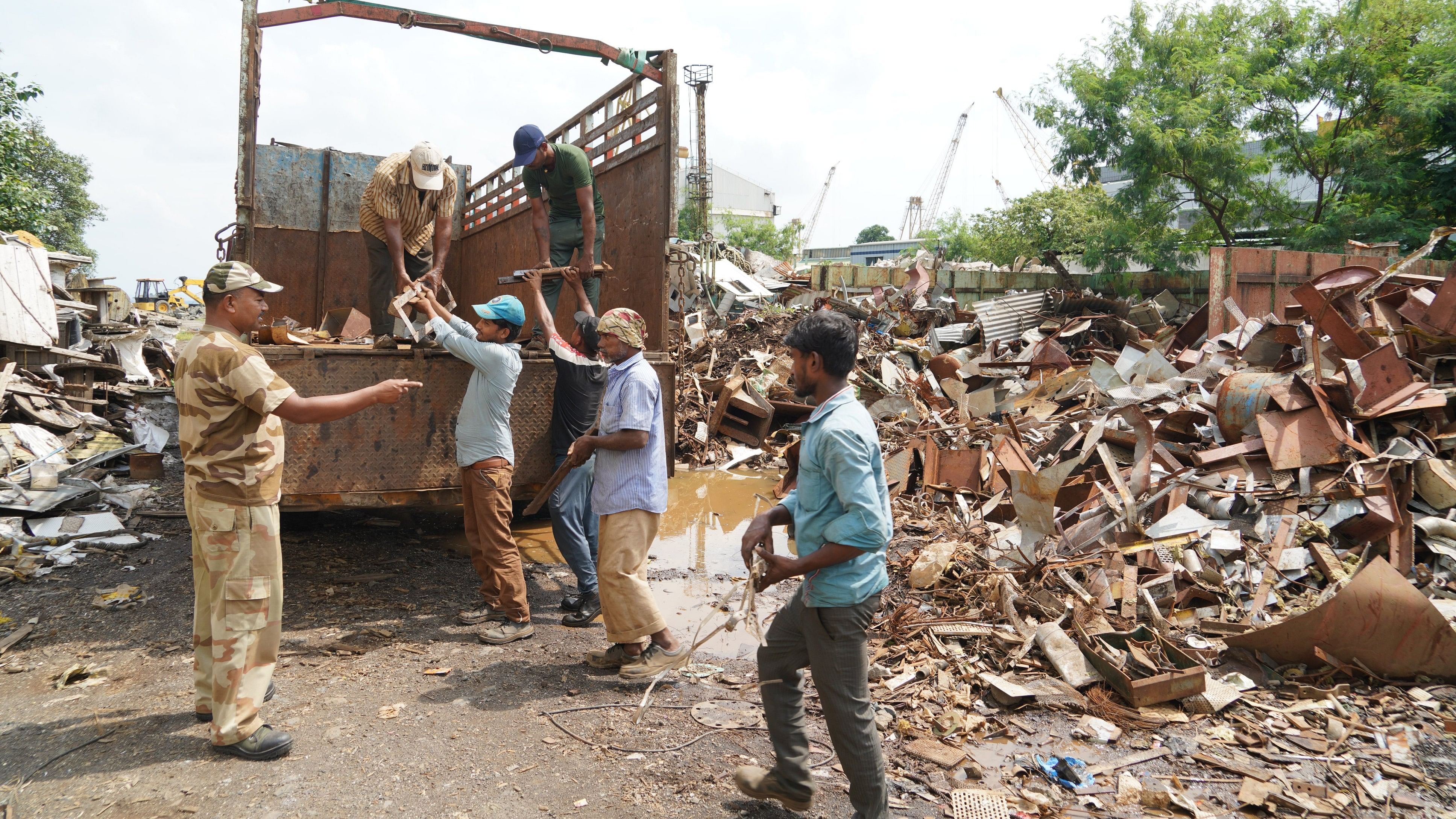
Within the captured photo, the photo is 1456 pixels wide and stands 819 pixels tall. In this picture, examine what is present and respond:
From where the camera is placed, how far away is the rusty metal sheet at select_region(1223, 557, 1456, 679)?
3465 mm

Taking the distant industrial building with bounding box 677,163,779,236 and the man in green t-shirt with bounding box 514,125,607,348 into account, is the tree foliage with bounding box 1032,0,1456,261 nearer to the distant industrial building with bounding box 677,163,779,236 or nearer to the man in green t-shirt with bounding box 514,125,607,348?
the man in green t-shirt with bounding box 514,125,607,348

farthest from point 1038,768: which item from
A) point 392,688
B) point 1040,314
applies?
point 1040,314

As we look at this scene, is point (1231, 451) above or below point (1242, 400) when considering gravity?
below

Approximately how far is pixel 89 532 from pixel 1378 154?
18800 mm

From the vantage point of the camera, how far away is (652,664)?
375 centimetres

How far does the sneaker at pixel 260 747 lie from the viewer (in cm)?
290

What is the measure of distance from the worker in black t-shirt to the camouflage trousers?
152 cm

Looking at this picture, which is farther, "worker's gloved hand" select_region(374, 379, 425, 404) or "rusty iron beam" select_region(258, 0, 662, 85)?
"rusty iron beam" select_region(258, 0, 662, 85)

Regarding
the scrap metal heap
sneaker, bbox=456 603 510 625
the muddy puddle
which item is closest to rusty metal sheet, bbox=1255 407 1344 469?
the scrap metal heap

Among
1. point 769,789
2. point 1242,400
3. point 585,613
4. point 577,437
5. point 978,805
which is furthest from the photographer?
point 1242,400

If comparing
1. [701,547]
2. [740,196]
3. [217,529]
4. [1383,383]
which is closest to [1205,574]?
[1383,383]

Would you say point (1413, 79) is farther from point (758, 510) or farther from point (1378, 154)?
point (758, 510)

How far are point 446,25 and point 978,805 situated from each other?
20.5 feet

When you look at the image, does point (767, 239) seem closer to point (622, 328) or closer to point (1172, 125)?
point (1172, 125)
